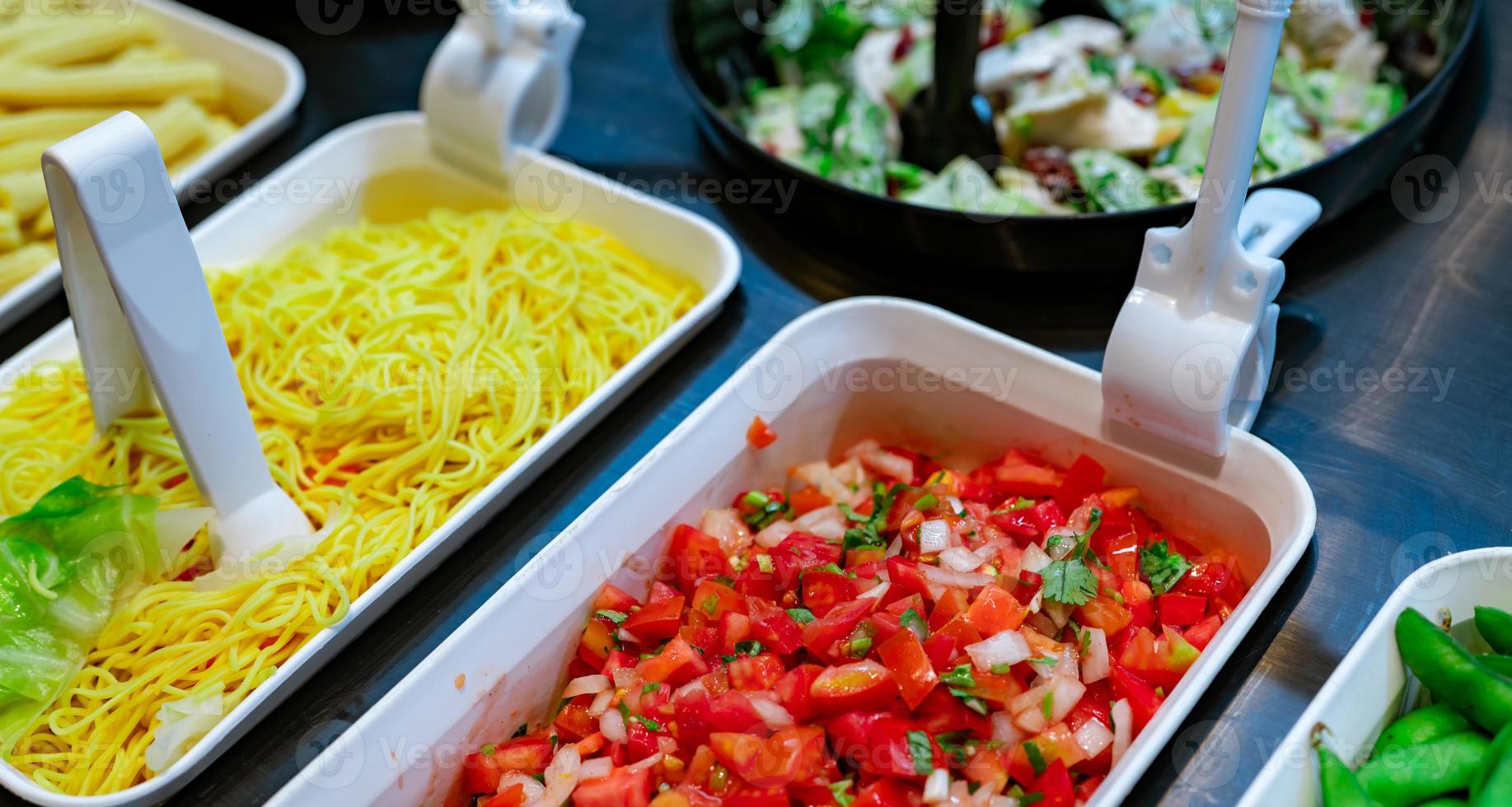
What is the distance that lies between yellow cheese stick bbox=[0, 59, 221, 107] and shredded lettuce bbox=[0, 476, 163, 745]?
3.36ft

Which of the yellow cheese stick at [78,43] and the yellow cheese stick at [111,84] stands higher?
the yellow cheese stick at [78,43]

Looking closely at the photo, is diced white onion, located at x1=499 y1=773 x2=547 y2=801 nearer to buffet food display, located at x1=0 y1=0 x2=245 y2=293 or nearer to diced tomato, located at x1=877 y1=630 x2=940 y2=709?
diced tomato, located at x1=877 y1=630 x2=940 y2=709

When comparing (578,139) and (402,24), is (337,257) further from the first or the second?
(402,24)

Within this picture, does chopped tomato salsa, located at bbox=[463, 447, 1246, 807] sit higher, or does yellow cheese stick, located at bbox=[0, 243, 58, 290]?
yellow cheese stick, located at bbox=[0, 243, 58, 290]

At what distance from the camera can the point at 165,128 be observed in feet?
6.53

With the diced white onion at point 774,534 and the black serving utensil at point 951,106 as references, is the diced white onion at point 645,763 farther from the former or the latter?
the black serving utensil at point 951,106

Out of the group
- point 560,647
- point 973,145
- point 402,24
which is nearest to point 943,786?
point 560,647

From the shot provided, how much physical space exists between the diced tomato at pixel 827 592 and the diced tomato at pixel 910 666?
102 mm

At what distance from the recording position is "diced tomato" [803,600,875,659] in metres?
1.22

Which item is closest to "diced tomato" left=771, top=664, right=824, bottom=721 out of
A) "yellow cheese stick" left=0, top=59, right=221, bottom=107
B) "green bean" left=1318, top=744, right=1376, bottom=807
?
"green bean" left=1318, top=744, right=1376, bottom=807

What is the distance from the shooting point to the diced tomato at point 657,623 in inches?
51.3

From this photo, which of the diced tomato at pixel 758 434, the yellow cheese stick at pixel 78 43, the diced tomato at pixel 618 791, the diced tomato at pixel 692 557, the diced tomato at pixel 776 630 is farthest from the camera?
the yellow cheese stick at pixel 78 43

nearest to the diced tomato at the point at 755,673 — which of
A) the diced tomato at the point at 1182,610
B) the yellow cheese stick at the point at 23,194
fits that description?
the diced tomato at the point at 1182,610

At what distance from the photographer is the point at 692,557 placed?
1391mm
